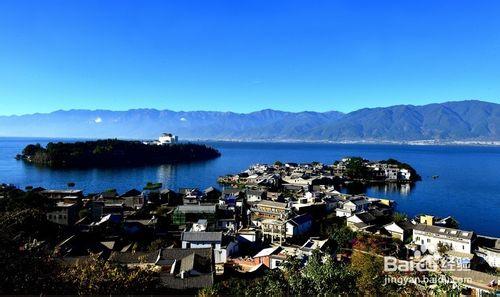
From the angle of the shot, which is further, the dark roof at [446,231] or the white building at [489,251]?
the dark roof at [446,231]

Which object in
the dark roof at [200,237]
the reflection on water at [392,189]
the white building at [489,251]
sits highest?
the dark roof at [200,237]

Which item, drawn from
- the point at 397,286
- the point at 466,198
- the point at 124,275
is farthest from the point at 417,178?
the point at 124,275

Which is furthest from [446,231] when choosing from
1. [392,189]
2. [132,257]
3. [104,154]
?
[104,154]

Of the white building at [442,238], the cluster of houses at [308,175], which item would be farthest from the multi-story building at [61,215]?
the cluster of houses at [308,175]

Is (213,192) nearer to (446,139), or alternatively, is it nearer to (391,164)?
(391,164)

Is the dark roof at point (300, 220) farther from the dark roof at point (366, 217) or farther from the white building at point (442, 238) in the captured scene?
the white building at point (442, 238)

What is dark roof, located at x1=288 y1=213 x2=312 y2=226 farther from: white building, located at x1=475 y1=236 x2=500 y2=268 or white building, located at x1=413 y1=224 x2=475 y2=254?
white building, located at x1=475 y1=236 x2=500 y2=268

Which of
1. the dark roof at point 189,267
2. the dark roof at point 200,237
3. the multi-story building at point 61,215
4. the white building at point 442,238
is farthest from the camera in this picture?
the multi-story building at point 61,215

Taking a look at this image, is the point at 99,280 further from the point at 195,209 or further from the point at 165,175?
the point at 165,175
